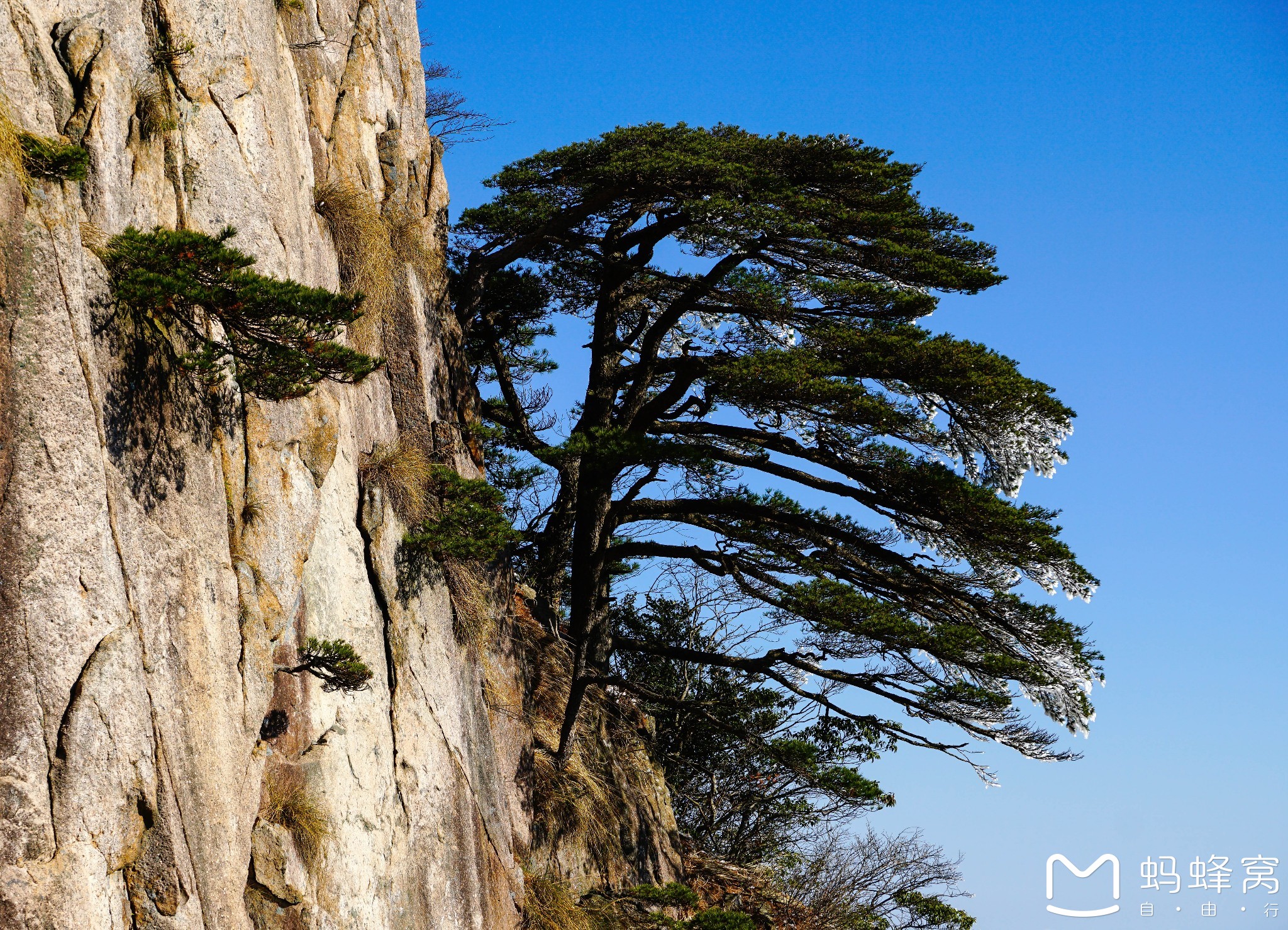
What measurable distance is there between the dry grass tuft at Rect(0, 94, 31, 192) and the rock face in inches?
2.8

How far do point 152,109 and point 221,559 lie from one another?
10.4ft

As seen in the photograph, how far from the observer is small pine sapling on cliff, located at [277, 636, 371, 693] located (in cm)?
839

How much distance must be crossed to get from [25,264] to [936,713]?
29.8ft

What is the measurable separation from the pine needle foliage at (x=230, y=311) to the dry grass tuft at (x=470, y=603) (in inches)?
144

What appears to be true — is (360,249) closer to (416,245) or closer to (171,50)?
(416,245)

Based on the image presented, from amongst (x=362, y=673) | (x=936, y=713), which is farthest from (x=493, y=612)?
(x=936, y=713)

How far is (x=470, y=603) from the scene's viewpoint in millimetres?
11453

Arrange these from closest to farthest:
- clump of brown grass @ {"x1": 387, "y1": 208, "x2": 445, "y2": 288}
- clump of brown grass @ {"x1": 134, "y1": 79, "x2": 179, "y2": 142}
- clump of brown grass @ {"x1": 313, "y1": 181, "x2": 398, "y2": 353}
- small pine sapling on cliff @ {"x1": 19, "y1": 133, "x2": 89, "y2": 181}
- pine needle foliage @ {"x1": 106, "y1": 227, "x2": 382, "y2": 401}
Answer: small pine sapling on cliff @ {"x1": 19, "y1": 133, "x2": 89, "y2": 181} → pine needle foliage @ {"x1": 106, "y1": 227, "x2": 382, "y2": 401} → clump of brown grass @ {"x1": 134, "y1": 79, "x2": 179, "y2": 142} → clump of brown grass @ {"x1": 313, "y1": 181, "x2": 398, "y2": 353} → clump of brown grass @ {"x1": 387, "y1": 208, "x2": 445, "y2": 288}

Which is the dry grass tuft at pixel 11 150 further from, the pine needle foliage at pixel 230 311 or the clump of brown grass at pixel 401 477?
the clump of brown grass at pixel 401 477

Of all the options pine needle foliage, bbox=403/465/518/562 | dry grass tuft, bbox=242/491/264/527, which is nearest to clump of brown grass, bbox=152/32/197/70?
dry grass tuft, bbox=242/491/264/527

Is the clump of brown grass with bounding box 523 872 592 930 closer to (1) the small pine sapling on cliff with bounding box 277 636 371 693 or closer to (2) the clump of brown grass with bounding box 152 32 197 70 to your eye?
(1) the small pine sapling on cliff with bounding box 277 636 371 693

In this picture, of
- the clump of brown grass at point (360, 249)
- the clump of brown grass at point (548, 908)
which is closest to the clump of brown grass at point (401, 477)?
the clump of brown grass at point (360, 249)

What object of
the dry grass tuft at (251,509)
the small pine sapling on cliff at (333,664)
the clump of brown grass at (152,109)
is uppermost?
the clump of brown grass at (152,109)

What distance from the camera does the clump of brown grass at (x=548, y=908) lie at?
36.4 feet
